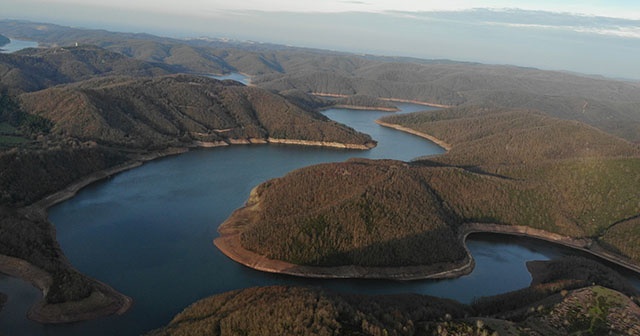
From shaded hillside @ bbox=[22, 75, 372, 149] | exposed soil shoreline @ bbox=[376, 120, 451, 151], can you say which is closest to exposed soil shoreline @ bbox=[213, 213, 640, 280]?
shaded hillside @ bbox=[22, 75, 372, 149]

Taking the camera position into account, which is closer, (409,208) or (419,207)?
(409,208)

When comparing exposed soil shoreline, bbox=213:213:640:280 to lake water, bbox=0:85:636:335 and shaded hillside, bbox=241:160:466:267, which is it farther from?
lake water, bbox=0:85:636:335

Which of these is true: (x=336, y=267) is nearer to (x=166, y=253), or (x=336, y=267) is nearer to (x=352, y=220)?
(x=352, y=220)

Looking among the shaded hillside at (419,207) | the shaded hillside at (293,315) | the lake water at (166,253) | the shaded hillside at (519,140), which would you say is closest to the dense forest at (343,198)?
the shaded hillside at (293,315)

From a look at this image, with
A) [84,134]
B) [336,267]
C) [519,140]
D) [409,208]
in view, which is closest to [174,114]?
[84,134]

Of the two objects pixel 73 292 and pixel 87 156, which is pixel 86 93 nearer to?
pixel 87 156

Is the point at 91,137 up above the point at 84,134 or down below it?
below

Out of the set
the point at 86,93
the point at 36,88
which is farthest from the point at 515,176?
the point at 36,88
